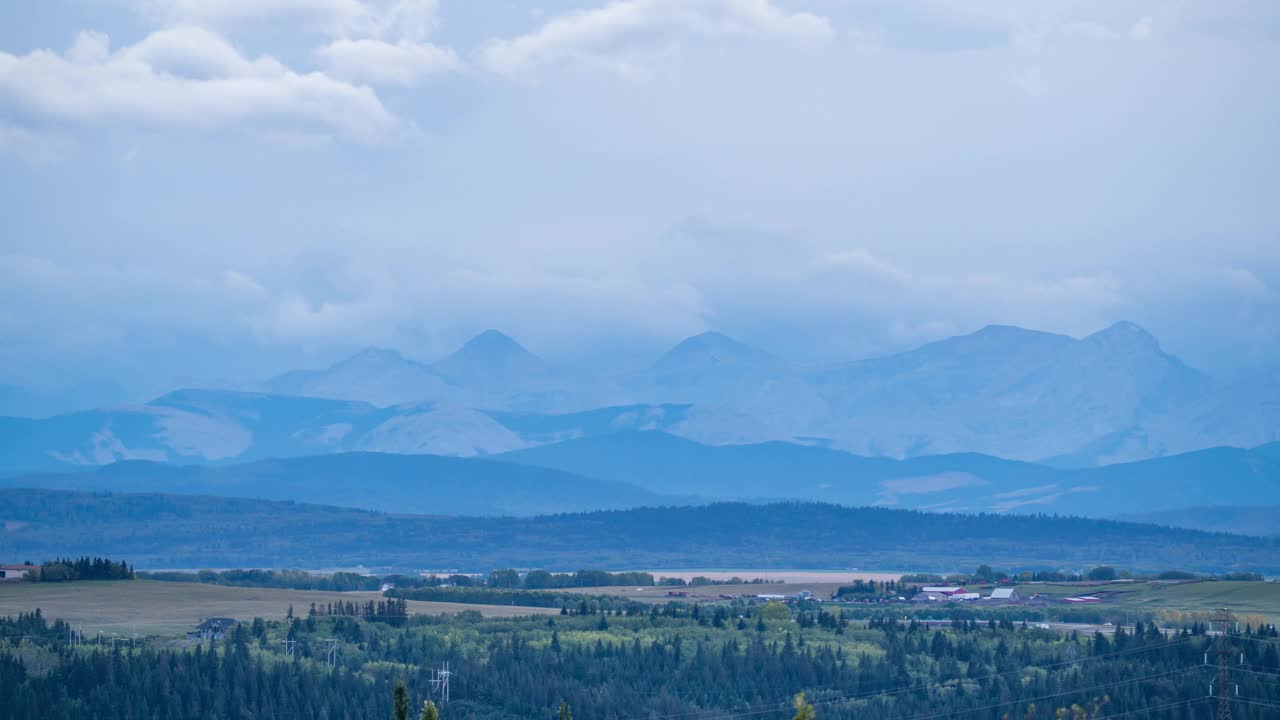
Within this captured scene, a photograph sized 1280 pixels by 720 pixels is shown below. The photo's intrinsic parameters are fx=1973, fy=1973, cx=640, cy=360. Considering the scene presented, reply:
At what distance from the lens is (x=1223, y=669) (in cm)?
10988

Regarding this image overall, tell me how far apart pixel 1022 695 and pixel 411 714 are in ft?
148

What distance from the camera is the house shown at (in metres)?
170

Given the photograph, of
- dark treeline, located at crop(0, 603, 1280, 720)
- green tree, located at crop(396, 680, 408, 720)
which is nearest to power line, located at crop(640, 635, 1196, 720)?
dark treeline, located at crop(0, 603, 1280, 720)

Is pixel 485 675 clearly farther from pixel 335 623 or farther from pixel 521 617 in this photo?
pixel 521 617

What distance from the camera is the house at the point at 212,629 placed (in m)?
170

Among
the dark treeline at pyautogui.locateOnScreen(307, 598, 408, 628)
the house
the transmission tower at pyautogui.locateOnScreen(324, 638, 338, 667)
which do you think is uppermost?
the dark treeline at pyautogui.locateOnScreen(307, 598, 408, 628)

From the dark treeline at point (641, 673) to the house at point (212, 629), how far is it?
2552mm

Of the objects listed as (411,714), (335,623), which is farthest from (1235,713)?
(335,623)

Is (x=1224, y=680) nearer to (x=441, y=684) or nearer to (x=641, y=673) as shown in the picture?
(x=641, y=673)

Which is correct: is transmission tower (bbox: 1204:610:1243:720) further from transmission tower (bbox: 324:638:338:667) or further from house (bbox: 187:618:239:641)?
house (bbox: 187:618:239:641)

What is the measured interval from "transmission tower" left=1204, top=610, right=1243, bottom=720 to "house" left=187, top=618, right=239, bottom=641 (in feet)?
267

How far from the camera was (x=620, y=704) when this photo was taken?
150 metres

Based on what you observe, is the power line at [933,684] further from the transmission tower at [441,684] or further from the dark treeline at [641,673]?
the transmission tower at [441,684]

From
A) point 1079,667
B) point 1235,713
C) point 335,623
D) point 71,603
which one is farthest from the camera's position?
point 71,603
